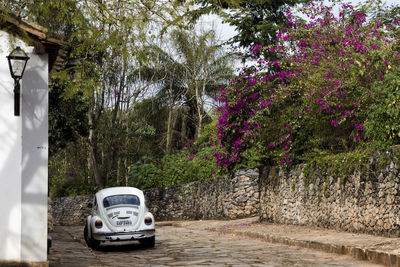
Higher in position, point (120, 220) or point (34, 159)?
point (34, 159)

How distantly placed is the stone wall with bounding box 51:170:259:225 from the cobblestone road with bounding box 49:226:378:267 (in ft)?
23.9

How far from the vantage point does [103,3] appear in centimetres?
816

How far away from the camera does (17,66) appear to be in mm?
8555

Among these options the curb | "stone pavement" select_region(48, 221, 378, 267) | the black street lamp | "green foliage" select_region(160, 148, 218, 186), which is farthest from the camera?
"green foliage" select_region(160, 148, 218, 186)

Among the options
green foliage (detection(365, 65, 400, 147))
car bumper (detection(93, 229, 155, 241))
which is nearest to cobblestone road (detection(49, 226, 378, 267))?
car bumper (detection(93, 229, 155, 241))

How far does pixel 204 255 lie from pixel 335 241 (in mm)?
2864

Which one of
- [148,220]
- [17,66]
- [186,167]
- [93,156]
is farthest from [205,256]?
[93,156]

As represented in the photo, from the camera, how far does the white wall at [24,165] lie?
338 inches

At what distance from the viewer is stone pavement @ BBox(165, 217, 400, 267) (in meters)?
9.49

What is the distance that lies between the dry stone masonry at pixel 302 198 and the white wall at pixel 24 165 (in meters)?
7.00

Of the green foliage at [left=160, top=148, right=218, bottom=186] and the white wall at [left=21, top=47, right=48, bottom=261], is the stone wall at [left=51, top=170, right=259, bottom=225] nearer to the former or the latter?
the green foliage at [left=160, top=148, right=218, bottom=186]

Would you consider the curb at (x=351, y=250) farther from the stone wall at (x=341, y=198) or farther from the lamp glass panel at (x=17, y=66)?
the lamp glass panel at (x=17, y=66)

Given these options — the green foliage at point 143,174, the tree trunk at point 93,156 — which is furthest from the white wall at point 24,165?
the green foliage at point 143,174

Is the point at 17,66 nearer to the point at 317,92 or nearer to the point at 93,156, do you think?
the point at 317,92
